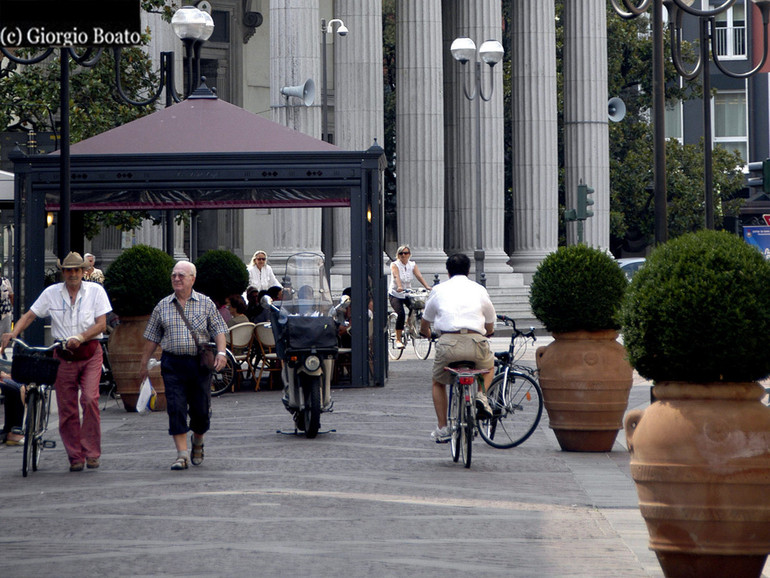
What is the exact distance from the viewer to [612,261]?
13.0 meters

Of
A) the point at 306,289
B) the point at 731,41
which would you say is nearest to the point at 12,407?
the point at 306,289

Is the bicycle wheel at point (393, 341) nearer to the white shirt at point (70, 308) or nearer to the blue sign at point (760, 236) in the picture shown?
the blue sign at point (760, 236)

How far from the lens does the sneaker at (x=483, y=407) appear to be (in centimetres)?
1234

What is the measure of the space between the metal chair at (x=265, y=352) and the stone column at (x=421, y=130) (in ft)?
53.0

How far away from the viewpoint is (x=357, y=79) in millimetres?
34938

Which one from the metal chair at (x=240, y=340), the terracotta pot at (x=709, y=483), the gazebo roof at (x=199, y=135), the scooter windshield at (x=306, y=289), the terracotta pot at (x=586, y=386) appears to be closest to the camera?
the terracotta pot at (x=709, y=483)

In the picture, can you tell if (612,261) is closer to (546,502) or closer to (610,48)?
(546,502)

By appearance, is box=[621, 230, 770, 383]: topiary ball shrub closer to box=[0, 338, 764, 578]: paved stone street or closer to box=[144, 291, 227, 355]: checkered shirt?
box=[0, 338, 764, 578]: paved stone street

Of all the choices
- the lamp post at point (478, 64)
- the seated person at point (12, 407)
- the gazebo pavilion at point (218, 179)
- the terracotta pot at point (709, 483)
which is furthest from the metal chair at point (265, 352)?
the lamp post at point (478, 64)

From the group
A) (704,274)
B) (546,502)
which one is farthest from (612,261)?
(704,274)

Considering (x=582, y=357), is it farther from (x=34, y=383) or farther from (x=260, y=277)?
(x=260, y=277)

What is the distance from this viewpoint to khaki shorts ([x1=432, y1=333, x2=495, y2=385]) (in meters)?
12.1

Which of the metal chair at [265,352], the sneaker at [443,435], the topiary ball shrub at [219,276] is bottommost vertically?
the sneaker at [443,435]

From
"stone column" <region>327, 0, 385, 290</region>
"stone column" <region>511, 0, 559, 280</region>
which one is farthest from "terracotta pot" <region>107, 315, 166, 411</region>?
"stone column" <region>511, 0, 559, 280</region>
